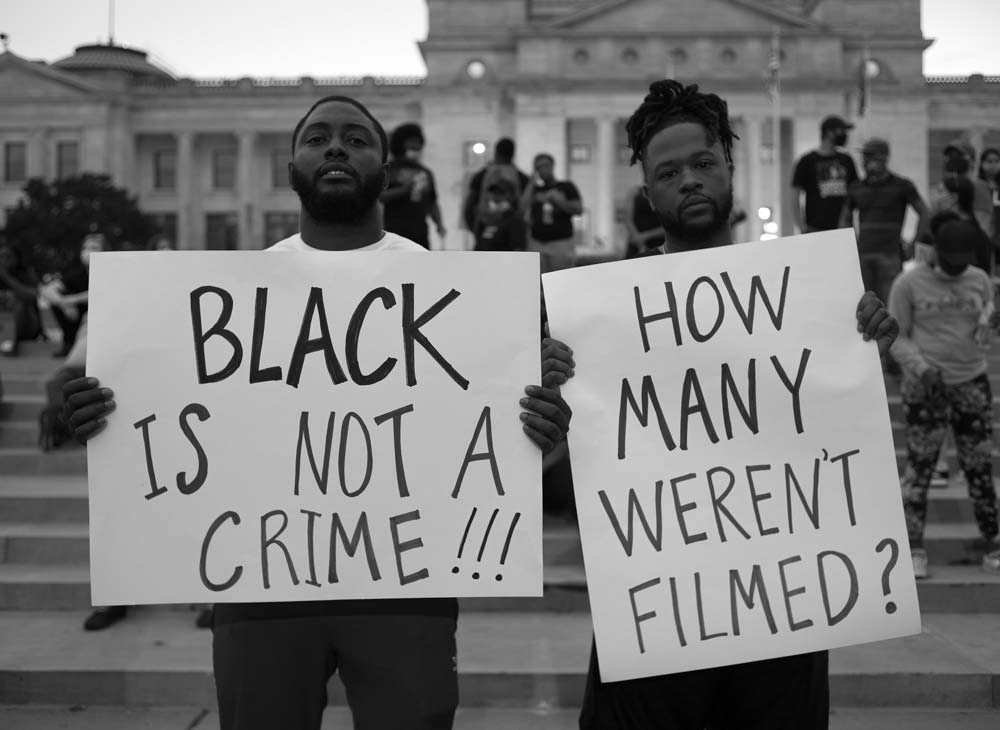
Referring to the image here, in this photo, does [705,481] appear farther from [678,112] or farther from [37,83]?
[37,83]

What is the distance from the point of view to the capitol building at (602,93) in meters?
52.3

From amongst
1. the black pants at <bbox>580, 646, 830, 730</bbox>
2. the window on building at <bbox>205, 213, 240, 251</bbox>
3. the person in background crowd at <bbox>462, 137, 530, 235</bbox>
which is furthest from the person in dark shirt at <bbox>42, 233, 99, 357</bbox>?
the window on building at <bbox>205, 213, 240, 251</bbox>

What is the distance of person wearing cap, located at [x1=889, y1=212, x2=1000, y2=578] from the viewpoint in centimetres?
511

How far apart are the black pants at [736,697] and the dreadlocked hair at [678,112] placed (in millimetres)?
1120

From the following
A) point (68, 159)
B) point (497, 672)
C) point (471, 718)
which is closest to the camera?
point (471, 718)

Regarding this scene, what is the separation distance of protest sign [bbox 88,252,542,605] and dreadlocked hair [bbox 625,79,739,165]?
17.9 inches

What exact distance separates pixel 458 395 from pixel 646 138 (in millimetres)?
754

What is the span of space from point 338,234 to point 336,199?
98 millimetres

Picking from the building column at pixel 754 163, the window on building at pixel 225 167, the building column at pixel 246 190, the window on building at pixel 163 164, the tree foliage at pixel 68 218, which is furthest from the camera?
the window on building at pixel 225 167

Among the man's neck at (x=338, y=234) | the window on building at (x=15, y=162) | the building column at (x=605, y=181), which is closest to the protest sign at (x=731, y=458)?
the man's neck at (x=338, y=234)

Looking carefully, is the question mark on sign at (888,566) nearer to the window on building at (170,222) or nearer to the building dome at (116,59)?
the window on building at (170,222)

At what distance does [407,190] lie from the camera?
7355 mm

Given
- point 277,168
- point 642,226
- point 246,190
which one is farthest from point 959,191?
point 277,168

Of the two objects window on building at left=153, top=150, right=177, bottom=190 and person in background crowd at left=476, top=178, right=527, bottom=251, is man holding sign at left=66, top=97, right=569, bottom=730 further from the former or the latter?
window on building at left=153, top=150, right=177, bottom=190
